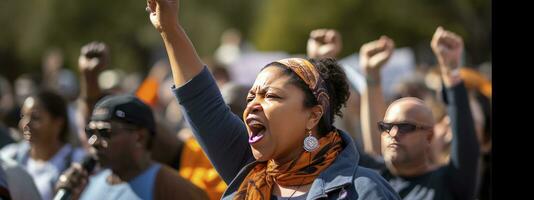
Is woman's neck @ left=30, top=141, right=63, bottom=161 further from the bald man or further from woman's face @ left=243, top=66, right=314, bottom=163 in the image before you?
woman's face @ left=243, top=66, right=314, bottom=163

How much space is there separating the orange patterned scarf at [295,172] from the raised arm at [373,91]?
229 cm

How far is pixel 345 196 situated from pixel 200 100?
0.76 metres

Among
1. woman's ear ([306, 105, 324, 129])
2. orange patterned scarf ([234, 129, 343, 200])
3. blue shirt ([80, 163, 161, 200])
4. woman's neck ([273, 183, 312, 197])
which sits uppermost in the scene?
woman's ear ([306, 105, 324, 129])

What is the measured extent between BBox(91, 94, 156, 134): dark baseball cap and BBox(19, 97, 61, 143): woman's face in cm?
188

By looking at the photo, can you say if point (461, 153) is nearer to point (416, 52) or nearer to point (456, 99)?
point (456, 99)

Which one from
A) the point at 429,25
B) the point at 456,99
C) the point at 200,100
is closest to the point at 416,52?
the point at 429,25

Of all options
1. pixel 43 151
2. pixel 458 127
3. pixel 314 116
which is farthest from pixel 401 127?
pixel 43 151

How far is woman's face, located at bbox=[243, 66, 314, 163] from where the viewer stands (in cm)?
411

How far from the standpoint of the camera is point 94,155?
5.84m

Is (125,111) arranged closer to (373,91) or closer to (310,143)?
(373,91)

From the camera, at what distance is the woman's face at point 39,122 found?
298 inches

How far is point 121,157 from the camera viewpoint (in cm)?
571

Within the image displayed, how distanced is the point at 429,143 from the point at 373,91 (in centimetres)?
83

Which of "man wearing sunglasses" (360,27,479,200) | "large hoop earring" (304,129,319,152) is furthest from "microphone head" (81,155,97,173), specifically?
"large hoop earring" (304,129,319,152)
